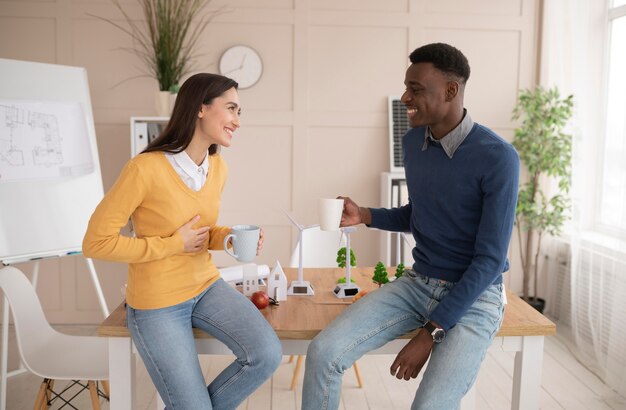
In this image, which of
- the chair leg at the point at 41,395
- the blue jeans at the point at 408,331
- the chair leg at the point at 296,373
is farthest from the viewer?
the chair leg at the point at 296,373

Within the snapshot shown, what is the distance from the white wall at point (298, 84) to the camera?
13.4ft

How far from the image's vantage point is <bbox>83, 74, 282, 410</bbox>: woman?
1.76 m

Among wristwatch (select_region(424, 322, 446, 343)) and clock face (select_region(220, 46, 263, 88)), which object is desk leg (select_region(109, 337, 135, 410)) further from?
clock face (select_region(220, 46, 263, 88))

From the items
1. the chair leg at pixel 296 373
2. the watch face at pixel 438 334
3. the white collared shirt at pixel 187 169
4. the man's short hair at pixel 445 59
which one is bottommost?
the chair leg at pixel 296 373

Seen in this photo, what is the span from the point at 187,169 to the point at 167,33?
217 centimetres

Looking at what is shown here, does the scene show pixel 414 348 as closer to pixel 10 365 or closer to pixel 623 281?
pixel 623 281

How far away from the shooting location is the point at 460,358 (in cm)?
171

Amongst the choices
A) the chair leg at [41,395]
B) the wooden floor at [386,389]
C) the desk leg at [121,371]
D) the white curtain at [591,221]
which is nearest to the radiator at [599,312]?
the white curtain at [591,221]

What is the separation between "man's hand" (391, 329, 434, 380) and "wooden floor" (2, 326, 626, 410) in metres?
1.24

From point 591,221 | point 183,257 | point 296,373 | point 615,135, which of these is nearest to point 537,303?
point 591,221

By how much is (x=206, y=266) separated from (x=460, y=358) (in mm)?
865

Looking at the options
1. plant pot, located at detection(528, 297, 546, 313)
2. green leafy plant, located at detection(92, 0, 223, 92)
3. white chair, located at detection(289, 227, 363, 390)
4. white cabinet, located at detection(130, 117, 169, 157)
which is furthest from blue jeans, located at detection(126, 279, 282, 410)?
plant pot, located at detection(528, 297, 546, 313)

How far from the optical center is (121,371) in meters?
1.83

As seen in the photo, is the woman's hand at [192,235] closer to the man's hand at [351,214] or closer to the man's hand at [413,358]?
the man's hand at [351,214]
